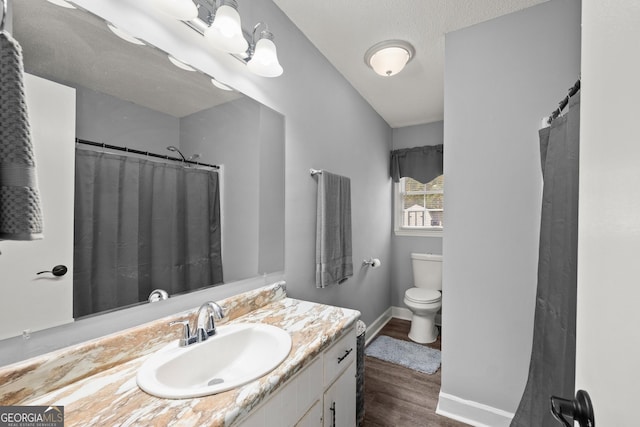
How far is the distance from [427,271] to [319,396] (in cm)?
232

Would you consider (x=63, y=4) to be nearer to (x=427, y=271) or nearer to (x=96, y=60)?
(x=96, y=60)

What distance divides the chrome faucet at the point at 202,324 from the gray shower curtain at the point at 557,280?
117 cm

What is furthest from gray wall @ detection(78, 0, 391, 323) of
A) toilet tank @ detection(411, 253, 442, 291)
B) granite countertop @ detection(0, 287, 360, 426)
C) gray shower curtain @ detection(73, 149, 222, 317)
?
granite countertop @ detection(0, 287, 360, 426)

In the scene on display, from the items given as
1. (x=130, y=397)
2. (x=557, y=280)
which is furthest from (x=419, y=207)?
(x=130, y=397)

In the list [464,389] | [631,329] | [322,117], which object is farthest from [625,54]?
[464,389]

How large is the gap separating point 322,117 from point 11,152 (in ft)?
5.77

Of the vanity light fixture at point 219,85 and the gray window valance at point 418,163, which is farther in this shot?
the gray window valance at point 418,163

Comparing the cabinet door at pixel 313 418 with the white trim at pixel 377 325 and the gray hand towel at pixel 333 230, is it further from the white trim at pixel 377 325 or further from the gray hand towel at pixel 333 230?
the white trim at pixel 377 325

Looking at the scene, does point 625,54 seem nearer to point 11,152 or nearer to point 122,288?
point 11,152

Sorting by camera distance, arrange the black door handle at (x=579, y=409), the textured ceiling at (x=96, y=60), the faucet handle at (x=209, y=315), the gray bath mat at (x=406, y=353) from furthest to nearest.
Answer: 1. the gray bath mat at (x=406, y=353)
2. the faucet handle at (x=209, y=315)
3. the textured ceiling at (x=96, y=60)
4. the black door handle at (x=579, y=409)

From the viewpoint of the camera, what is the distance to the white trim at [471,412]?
5.19ft

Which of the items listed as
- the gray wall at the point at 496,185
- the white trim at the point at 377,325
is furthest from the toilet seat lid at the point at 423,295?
the gray wall at the point at 496,185

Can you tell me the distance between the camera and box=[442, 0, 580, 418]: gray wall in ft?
4.96

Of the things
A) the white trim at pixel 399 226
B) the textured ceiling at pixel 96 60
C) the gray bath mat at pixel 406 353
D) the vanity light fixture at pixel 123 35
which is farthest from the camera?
the white trim at pixel 399 226
